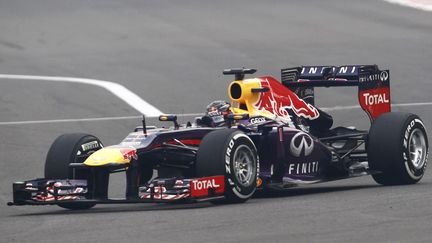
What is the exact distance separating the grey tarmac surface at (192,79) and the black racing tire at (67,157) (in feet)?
1.40

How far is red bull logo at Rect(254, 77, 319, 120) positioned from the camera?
52.5 ft

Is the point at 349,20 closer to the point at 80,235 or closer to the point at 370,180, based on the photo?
the point at 370,180

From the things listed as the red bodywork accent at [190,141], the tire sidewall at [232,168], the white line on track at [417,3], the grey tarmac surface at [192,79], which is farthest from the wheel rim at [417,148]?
the white line on track at [417,3]

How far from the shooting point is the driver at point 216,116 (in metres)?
15.5

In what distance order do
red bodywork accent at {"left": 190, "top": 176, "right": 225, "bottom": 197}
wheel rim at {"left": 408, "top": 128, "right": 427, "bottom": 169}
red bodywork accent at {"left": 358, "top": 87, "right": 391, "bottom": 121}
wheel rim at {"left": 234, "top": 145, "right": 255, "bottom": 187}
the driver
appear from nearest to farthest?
red bodywork accent at {"left": 190, "top": 176, "right": 225, "bottom": 197} < wheel rim at {"left": 234, "top": 145, "right": 255, "bottom": 187} < the driver < wheel rim at {"left": 408, "top": 128, "right": 427, "bottom": 169} < red bodywork accent at {"left": 358, "top": 87, "right": 391, "bottom": 121}

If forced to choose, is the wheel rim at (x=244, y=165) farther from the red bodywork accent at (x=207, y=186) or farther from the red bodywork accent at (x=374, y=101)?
the red bodywork accent at (x=374, y=101)

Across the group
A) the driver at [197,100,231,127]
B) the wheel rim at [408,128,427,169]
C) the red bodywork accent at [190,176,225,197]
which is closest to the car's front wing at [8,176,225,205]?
the red bodywork accent at [190,176,225,197]

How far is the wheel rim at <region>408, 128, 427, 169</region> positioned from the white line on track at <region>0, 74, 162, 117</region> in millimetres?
8599

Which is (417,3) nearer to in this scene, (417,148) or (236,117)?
(417,148)

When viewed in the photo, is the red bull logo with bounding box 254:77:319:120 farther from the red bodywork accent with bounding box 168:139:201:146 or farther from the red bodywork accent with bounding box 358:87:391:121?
the red bodywork accent with bounding box 168:139:201:146

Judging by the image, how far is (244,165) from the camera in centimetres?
1430

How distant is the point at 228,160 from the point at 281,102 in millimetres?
2577

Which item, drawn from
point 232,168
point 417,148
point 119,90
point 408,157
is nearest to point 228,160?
point 232,168

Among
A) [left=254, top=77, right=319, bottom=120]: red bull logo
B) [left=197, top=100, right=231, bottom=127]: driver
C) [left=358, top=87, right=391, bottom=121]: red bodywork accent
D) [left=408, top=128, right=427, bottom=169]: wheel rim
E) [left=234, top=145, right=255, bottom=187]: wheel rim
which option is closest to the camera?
[left=234, top=145, right=255, bottom=187]: wheel rim
